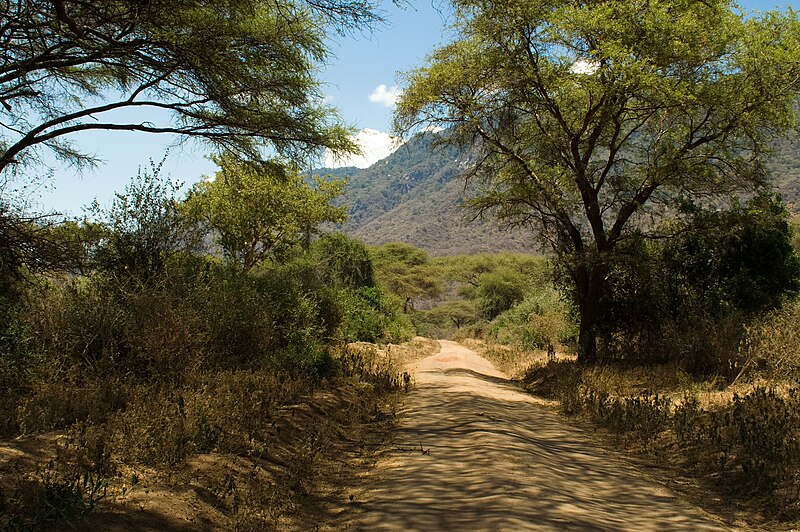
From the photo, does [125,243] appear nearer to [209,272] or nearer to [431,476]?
[209,272]

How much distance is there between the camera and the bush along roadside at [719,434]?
4.82 meters

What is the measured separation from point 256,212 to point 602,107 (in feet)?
48.4

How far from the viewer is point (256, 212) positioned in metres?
22.6

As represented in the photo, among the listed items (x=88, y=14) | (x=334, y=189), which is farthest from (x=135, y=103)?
(x=334, y=189)

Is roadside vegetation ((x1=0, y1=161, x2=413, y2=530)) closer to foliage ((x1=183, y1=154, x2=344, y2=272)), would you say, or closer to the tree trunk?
the tree trunk

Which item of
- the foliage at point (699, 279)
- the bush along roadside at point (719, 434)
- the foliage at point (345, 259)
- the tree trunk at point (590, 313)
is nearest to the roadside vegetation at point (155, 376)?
the bush along roadside at point (719, 434)

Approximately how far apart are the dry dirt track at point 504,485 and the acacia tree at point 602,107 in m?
7.04

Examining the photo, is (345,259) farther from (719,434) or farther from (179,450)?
(179,450)

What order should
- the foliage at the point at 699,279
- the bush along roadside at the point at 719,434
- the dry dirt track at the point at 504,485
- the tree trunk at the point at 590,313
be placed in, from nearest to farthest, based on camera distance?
1. the dry dirt track at the point at 504,485
2. the bush along roadside at the point at 719,434
3. the foliage at the point at 699,279
4. the tree trunk at the point at 590,313

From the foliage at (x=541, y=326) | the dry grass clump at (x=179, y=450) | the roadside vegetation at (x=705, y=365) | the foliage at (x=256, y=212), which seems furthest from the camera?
the foliage at (x=256, y=212)

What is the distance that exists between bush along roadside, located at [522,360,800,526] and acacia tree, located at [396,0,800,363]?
4406 mm

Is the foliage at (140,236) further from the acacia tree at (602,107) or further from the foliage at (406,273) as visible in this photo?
the foliage at (406,273)

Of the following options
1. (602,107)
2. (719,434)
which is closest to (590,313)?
(602,107)

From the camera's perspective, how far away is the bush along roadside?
4.82m
